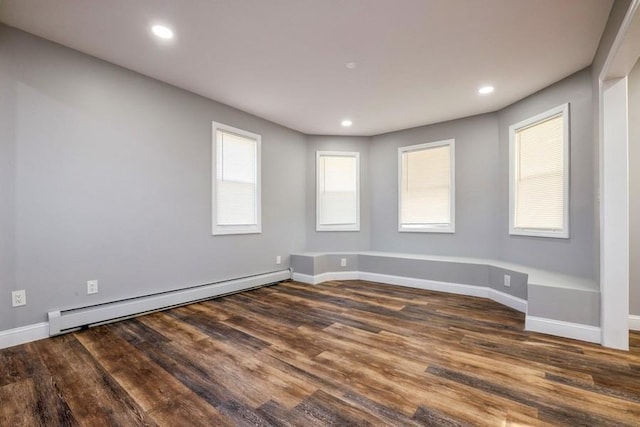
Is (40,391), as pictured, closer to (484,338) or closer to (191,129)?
(191,129)

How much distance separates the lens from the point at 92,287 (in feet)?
9.24

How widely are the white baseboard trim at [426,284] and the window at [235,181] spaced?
4.44 ft

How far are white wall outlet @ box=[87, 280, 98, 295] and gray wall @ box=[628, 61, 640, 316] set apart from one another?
17.0 feet

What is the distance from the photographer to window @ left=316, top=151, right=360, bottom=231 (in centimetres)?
538

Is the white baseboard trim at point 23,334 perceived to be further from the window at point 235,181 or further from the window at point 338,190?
the window at point 338,190

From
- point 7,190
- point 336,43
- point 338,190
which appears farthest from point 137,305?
point 338,190

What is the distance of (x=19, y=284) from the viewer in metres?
2.43

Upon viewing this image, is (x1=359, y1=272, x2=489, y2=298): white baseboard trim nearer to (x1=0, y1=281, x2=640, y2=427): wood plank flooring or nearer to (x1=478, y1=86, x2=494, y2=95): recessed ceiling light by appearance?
(x1=0, y1=281, x2=640, y2=427): wood plank flooring

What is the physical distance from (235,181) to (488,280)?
12.6ft

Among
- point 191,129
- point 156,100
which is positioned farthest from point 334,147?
point 156,100

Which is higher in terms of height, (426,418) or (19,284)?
(19,284)

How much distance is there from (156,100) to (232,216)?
1713 mm

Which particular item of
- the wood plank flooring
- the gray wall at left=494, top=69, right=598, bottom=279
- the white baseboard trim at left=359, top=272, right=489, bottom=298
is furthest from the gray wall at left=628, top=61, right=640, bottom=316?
the white baseboard trim at left=359, top=272, right=489, bottom=298

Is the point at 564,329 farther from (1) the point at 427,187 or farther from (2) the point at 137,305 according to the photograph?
(2) the point at 137,305
